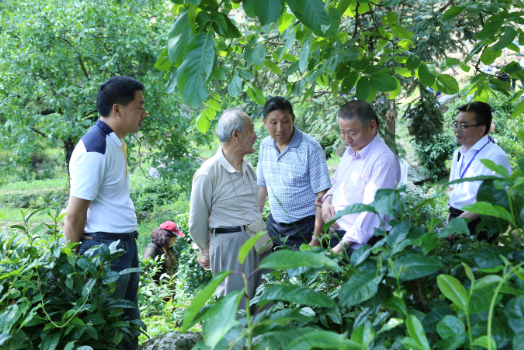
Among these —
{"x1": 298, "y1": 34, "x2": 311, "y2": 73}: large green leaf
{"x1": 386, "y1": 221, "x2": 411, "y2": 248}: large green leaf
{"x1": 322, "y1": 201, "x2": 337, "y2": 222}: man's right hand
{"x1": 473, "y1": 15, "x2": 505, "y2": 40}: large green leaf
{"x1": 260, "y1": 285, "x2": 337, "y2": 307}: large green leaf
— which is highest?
{"x1": 473, "y1": 15, "x2": 505, "y2": 40}: large green leaf

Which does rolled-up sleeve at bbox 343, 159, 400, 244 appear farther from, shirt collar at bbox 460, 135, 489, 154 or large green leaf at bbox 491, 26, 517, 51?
shirt collar at bbox 460, 135, 489, 154

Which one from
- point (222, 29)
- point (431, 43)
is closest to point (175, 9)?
point (222, 29)

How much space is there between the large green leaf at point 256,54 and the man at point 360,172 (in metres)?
1.00

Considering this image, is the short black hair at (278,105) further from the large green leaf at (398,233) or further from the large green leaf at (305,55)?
the large green leaf at (398,233)

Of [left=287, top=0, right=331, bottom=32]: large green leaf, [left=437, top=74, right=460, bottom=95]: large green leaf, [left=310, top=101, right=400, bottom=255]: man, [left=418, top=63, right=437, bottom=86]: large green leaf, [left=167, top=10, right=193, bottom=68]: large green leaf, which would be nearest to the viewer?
[left=287, top=0, right=331, bottom=32]: large green leaf

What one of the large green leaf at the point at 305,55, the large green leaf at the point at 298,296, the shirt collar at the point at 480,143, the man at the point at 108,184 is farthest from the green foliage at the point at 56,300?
the shirt collar at the point at 480,143

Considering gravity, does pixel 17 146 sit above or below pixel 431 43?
below

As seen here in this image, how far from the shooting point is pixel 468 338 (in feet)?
2.27

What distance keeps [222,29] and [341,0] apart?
0.79 meters

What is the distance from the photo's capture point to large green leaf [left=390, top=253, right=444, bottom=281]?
0.78 meters

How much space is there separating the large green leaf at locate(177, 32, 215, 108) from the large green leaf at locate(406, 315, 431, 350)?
2.87 feet

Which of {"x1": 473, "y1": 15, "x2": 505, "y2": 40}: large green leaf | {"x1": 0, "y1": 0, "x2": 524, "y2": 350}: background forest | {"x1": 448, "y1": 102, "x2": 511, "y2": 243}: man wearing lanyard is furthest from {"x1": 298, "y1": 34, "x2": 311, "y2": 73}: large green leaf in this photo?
{"x1": 448, "y1": 102, "x2": 511, "y2": 243}: man wearing lanyard

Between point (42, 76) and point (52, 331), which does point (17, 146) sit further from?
point (52, 331)

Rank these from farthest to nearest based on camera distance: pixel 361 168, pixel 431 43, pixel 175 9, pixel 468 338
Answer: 1. pixel 431 43
2. pixel 361 168
3. pixel 175 9
4. pixel 468 338
